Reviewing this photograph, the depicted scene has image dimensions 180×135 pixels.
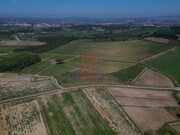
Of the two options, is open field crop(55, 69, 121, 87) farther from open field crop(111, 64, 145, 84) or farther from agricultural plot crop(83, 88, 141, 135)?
agricultural plot crop(83, 88, 141, 135)

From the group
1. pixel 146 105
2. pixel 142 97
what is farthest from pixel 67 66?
pixel 146 105

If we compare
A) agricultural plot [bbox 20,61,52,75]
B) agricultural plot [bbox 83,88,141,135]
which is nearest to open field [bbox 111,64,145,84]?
agricultural plot [bbox 83,88,141,135]

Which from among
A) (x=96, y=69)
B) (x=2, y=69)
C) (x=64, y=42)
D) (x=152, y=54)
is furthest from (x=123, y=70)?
(x=64, y=42)

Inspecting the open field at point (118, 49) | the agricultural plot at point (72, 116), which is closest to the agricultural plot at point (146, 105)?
the agricultural plot at point (72, 116)

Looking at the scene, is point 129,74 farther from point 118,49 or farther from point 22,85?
point 118,49

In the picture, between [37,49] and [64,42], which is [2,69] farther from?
[64,42]

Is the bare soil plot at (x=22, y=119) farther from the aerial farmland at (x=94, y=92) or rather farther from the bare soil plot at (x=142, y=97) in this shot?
the bare soil plot at (x=142, y=97)
